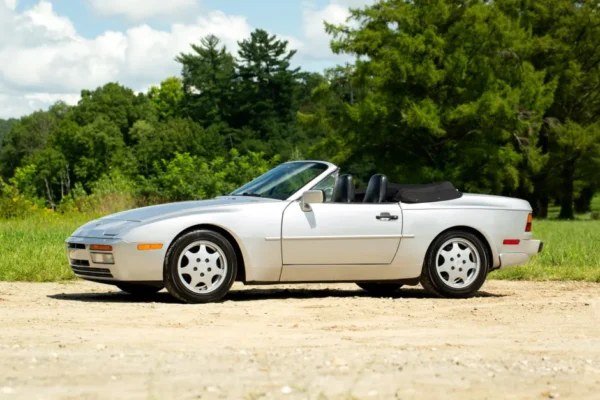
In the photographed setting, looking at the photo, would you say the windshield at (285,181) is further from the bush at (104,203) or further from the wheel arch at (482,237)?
the bush at (104,203)

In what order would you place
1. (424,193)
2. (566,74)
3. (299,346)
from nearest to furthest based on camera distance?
(299,346)
(424,193)
(566,74)

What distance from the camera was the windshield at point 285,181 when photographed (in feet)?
35.6

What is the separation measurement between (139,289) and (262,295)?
1302 mm

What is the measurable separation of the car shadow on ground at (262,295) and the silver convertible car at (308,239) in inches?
6.6

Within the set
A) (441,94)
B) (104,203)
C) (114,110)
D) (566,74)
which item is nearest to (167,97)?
(114,110)

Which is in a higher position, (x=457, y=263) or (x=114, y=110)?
(x=114, y=110)

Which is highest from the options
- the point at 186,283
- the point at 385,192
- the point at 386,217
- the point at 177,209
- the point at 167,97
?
the point at 167,97

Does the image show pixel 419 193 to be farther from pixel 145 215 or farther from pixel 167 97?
pixel 167 97

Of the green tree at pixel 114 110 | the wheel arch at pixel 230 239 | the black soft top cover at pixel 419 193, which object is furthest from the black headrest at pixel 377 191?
the green tree at pixel 114 110

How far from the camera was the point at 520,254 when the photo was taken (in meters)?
11.6

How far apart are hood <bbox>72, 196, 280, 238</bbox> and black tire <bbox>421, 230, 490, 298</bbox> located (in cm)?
179

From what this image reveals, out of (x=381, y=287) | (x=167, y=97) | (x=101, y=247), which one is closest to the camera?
(x=101, y=247)

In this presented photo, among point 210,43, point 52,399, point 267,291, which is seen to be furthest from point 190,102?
point 52,399

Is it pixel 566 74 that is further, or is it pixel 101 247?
pixel 566 74
